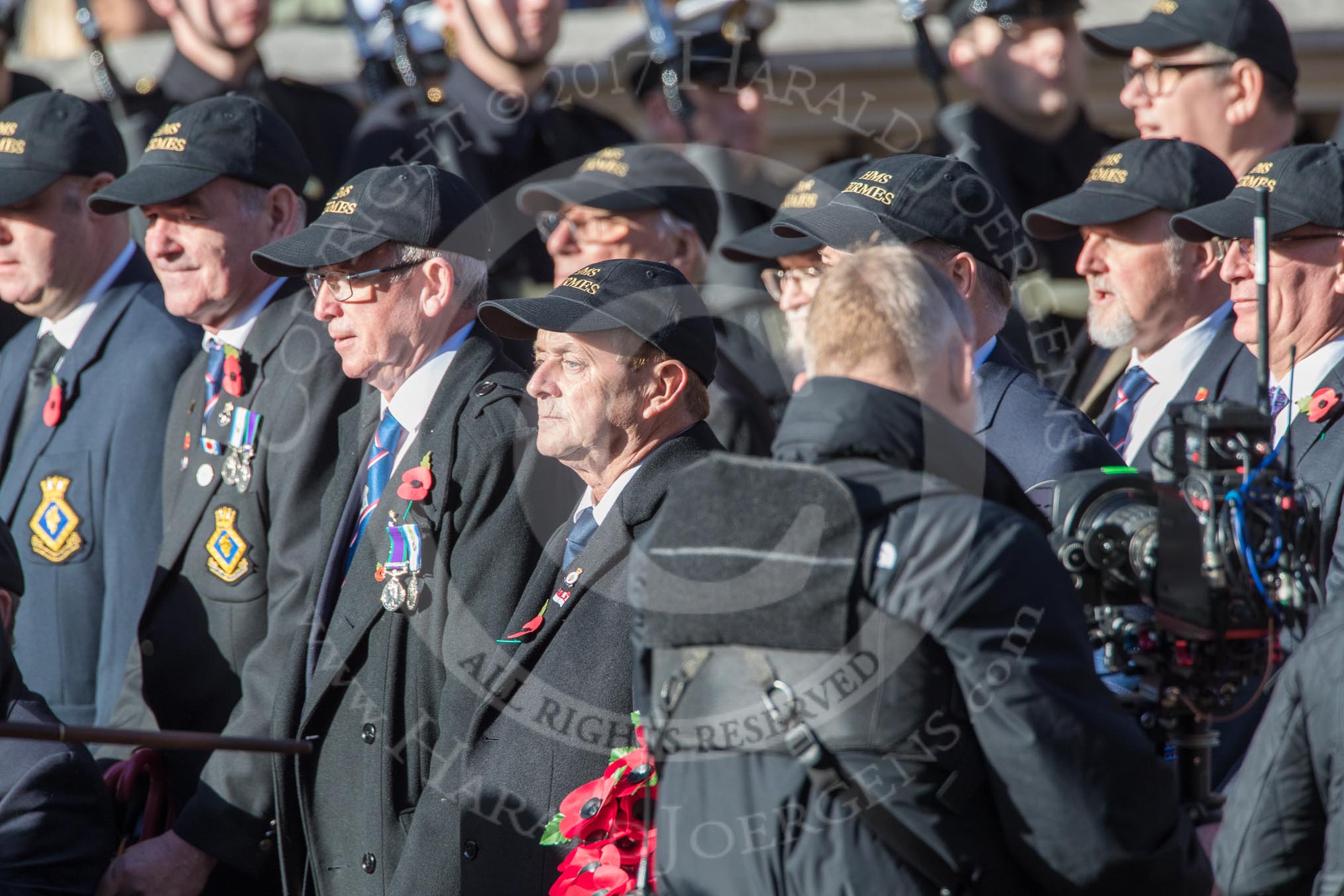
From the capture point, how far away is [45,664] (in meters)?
4.63

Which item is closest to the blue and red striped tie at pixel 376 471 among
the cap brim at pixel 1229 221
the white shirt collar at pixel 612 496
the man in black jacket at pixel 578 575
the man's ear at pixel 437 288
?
the man's ear at pixel 437 288

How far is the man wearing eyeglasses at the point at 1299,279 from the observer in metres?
3.70

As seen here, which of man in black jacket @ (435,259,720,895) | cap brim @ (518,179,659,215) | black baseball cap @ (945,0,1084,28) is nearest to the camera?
man in black jacket @ (435,259,720,895)

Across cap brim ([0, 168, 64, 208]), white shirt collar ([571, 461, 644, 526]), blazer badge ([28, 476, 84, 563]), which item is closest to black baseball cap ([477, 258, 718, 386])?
white shirt collar ([571, 461, 644, 526])

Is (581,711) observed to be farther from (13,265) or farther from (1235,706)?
(13,265)

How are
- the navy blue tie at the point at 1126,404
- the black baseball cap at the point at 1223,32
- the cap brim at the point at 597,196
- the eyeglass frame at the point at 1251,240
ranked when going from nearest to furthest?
the eyeglass frame at the point at 1251,240, the navy blue tie at the point at 1126,404, the black baseball cap at the point at 1223,32, the cap brim at the point at 597,196

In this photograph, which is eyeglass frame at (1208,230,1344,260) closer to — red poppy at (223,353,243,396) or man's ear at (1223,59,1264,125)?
man's ear at (1223,59,1264,125)

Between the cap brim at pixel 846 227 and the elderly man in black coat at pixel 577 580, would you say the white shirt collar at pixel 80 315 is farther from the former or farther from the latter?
the cap brim at pixel 846 227

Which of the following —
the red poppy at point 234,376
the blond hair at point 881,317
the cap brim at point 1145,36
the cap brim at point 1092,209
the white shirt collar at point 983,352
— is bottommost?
the red poppy at point 234,376

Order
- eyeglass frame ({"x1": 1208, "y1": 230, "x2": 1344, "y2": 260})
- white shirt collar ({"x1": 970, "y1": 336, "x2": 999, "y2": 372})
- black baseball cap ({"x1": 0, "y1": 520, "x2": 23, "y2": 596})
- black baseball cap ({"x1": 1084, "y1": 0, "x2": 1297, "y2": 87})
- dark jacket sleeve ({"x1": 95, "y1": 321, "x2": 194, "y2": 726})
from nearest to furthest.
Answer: white shirt collar ({"x1": 970, "y1": 336, "x2": 999, "y2": 372}) < eyeglass frame ({"x1": 1208, "y1": 230, "x2": 1344, "y2": 260}) < black baseball cap ({"x1": 0, "y1": 520, "x2": 23, "y2": 596}) < dark jacket sleeve ({"x1": 95, "y1": 321, "x2": 194, "y2": 726}) < black baseball cap ({"x1": 1084, "y1": 0, "x2": 1297, "y2": 87})

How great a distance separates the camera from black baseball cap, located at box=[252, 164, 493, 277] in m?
4.04

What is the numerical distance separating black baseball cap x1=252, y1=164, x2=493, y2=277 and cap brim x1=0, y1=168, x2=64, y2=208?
109cm

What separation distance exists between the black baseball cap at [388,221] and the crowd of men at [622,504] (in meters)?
0.01

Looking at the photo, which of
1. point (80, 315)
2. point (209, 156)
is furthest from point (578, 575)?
point (80, 315)
